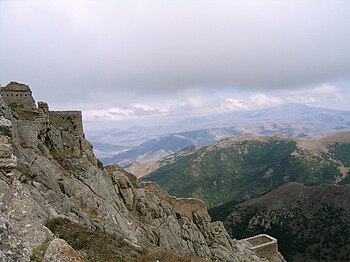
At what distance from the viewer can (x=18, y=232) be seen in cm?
961

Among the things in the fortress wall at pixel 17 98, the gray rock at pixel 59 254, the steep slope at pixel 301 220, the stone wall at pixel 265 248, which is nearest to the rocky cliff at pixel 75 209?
the gray rock at pixel 59 254

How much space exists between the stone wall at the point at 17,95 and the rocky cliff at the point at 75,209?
122mm

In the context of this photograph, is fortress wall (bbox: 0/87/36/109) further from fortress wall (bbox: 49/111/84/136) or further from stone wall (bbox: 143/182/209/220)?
stone wall (bbox: 143/182/209/220)

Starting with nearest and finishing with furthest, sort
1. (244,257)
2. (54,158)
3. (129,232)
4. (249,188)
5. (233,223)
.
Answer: (129,232) < (54,158) < (244,257) < (233,223) < (249,188)

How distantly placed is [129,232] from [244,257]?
52.9 ft

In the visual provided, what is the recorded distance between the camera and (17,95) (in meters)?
25.9

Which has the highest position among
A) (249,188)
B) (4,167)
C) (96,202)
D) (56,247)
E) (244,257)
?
A: (4,167)

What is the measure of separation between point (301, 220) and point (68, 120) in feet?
251

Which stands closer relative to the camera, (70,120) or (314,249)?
(70,120)

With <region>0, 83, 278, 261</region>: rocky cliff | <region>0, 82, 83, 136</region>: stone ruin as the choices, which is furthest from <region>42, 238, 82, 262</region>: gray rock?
<region>0, 82, 83, 136</region>: stone ruin

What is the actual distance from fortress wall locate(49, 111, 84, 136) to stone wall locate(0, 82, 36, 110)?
10.1 feet

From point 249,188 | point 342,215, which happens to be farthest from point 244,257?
point 249,188

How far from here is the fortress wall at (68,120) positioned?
29.1 metres

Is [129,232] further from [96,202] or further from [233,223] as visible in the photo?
[233,223]
